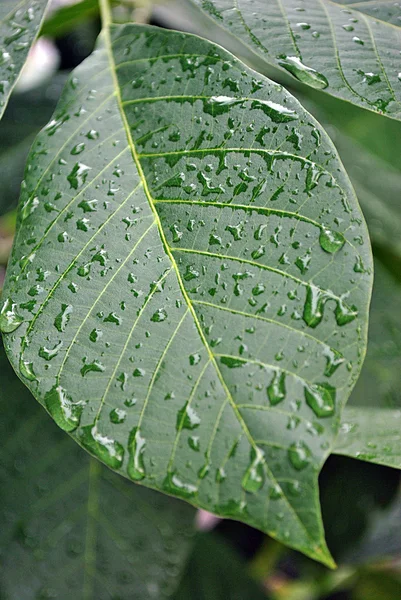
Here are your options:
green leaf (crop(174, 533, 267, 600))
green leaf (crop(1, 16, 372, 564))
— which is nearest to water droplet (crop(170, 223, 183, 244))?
green leaf (crop(1, 16, 372, 564))

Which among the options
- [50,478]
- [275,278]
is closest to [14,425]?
[50,478]

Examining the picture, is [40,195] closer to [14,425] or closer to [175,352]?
[175,352]

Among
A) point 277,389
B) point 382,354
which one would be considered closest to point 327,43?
point 277,389

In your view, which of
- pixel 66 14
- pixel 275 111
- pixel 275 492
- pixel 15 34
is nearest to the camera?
pixel 275 492

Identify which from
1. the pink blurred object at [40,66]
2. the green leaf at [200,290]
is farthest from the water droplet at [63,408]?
the pink blurred object at [40,66]

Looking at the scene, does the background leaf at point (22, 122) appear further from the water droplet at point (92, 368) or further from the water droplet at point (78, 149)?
the water droplet at point (92, 368)

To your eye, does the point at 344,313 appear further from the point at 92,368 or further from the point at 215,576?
the point at 215,576
